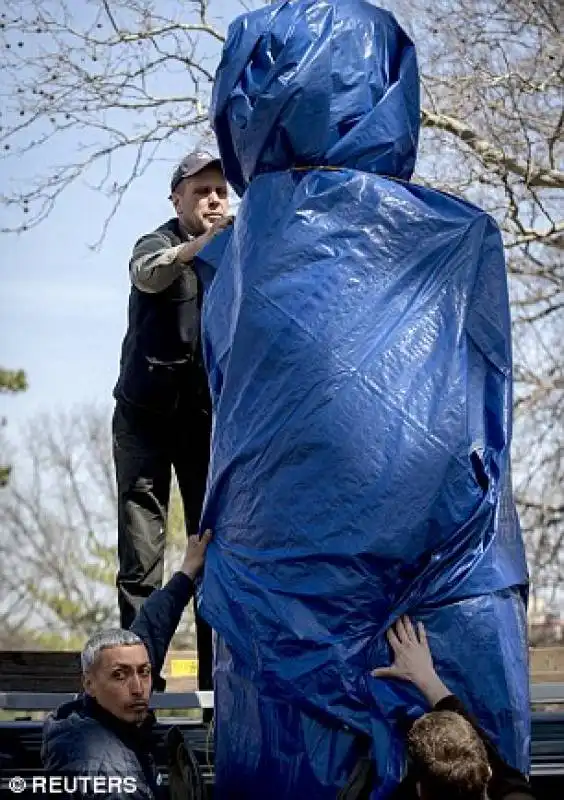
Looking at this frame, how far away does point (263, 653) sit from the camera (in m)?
2.80

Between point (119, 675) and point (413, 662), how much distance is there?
671 millimetres

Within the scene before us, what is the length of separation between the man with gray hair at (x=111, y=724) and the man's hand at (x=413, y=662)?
497 millimetres

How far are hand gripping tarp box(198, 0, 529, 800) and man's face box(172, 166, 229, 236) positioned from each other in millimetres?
889

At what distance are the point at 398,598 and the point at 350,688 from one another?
192 mm

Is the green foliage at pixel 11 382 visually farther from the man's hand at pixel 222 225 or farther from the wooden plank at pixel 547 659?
the man's hand at pixel 222 225

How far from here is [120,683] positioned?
3.01 m

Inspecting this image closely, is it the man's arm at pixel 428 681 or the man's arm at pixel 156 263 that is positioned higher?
the man's arm at pixel 156 263

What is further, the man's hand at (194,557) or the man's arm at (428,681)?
the man's hand at (194,557)

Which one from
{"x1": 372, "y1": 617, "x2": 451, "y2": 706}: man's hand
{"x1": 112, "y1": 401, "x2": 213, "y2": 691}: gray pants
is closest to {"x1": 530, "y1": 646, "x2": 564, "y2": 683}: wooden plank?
{"x1": 112, "y1": 401, "x2": 213, "y2": 691}: gray pants

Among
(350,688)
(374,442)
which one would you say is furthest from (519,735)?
(374,442)

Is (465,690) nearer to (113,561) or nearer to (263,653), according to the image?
(263,653)

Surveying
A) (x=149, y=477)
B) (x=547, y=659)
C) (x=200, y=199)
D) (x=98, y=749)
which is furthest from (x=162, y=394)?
(x=547, y=659)

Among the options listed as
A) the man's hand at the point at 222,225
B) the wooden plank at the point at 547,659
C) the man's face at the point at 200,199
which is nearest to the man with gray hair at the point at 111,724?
the man's hand at the point at 222,225

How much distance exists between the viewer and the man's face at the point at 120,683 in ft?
9.88
